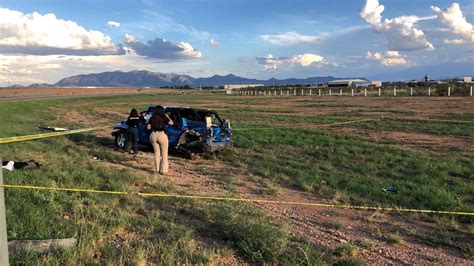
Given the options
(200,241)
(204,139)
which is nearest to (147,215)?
(200,241)

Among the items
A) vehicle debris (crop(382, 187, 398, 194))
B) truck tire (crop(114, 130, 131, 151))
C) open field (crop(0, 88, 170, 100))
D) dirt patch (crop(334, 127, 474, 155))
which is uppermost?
open field (crop(0, 88, 170, 100))

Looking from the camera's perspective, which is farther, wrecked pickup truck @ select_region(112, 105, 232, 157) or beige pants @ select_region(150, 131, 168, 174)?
wrecked pickup truck @ select_region(112, 105, 232, 157)

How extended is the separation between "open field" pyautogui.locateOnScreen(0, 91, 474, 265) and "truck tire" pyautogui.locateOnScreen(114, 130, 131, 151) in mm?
451

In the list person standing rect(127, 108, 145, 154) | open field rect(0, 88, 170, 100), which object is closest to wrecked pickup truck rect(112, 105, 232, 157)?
person standing rect(127, 108, 145, 154)

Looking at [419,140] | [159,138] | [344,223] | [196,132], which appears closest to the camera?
[344,223]

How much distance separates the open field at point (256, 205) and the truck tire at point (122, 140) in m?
0.45

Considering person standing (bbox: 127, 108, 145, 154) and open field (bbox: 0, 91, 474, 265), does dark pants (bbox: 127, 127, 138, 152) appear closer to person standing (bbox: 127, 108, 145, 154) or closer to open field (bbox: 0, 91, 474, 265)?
person standing (bbox: 127, 108, 145, 154)

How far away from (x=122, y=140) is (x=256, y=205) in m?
8.65

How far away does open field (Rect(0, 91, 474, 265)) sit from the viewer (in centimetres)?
559

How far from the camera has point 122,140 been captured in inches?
618

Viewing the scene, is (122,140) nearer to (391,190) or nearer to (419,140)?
(391,190)

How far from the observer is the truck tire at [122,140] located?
603 inches

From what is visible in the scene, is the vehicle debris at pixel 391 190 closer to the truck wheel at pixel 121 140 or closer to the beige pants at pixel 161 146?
the beige pants at pixel 161 146

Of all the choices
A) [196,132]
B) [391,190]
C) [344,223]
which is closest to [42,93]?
[196,132]
